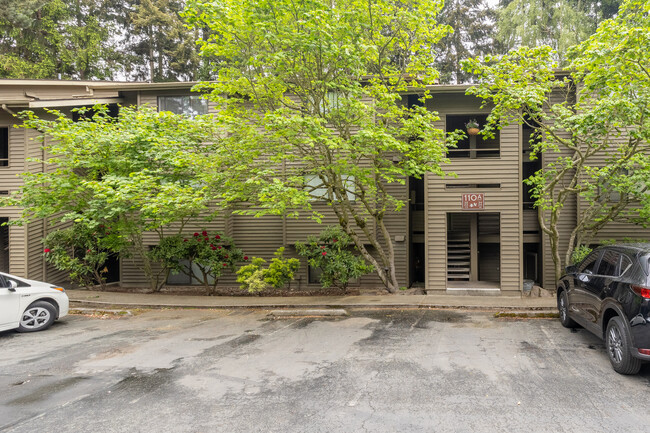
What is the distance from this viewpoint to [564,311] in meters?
7.59

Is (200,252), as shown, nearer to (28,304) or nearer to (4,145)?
(28,304)

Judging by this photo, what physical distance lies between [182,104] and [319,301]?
28.4 feet

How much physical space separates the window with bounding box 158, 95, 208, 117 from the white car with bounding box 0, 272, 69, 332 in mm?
7468

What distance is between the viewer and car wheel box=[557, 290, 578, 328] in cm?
740

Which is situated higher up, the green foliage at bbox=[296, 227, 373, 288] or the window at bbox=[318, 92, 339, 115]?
the window at bbox=[318, 92, 339, 115]

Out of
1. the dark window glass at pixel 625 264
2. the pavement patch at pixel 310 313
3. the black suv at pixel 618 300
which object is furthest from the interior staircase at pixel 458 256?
the dark window glass at pixel 625 264

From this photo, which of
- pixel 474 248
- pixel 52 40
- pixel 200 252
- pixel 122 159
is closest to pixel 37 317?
pixel 122 159

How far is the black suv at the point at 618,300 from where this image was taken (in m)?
4.83

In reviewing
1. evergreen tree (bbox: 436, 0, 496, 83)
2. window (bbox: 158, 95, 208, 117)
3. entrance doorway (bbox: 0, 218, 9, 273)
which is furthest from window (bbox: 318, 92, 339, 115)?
evergreen tree (bbox: 436, 0, 496, 83)

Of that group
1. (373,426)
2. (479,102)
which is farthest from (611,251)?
(479,102)

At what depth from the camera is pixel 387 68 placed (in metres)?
10.2

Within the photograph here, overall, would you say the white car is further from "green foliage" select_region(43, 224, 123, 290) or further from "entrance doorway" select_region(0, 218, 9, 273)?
"entrance doorway" select_region(0, 218, 9, 273)

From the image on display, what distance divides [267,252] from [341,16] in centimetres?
829

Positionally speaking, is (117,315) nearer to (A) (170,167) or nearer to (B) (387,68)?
(A) (170,167)
